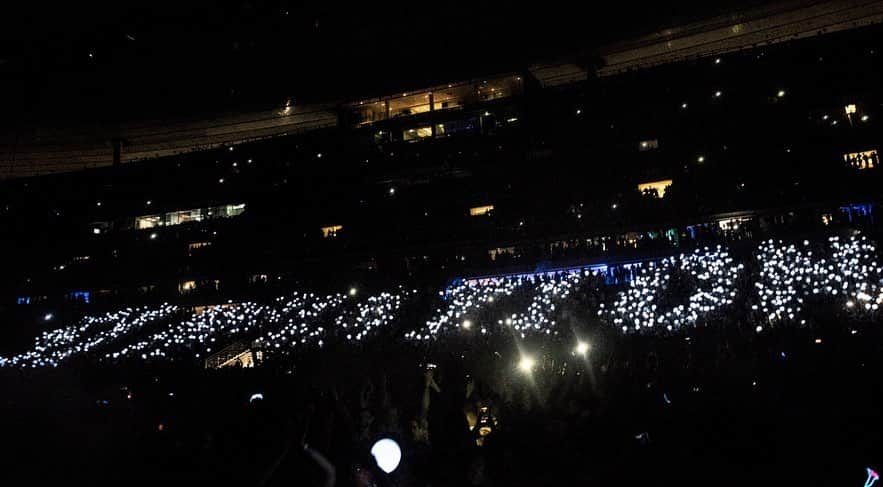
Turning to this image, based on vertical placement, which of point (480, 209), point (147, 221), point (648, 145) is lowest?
point (480, 209)

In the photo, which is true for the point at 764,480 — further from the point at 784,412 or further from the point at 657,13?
the point at 657,13

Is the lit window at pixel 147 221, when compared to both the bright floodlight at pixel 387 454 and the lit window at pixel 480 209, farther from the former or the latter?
the bright floodlight at pixel 387 454

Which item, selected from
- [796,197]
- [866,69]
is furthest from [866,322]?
[866,69]

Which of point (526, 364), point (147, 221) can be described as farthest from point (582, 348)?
point (147, 221)

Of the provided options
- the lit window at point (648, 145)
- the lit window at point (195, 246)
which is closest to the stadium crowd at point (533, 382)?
the lit window at point (195, 246)

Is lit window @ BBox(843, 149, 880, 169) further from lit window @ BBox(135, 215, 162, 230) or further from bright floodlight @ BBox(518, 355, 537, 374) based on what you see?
lit window @ BBox(135, 215, 162, 230)

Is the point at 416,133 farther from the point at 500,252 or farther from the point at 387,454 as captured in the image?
the point at 387,454
